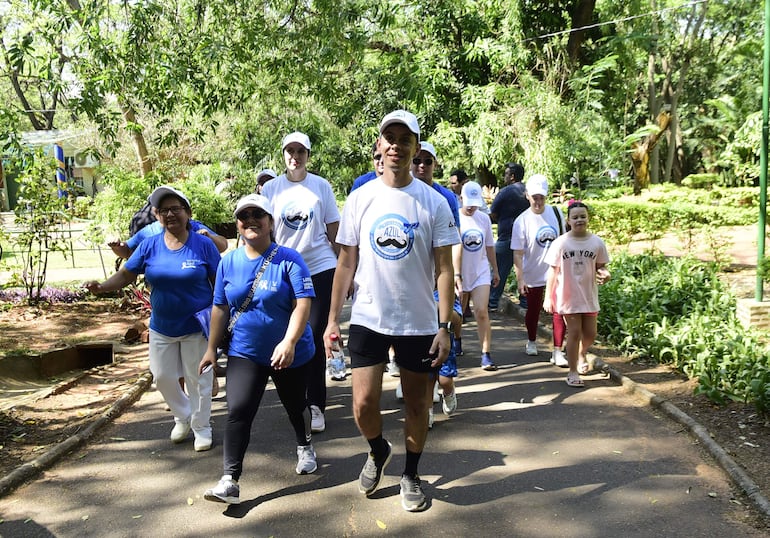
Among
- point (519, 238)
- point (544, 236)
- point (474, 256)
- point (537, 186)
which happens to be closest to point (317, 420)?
point (474, 256)

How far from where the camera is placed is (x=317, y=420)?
5598 millimetres

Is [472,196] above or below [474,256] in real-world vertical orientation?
above

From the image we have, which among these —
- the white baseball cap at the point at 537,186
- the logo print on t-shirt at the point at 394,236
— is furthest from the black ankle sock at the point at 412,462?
the white baseball cap at the point at 537,186

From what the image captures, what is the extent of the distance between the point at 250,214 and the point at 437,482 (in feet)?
Answer: 6.75

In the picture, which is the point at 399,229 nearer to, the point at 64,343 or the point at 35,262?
the point at 64,343

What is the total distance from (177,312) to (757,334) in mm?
5851

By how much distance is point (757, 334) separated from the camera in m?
7.47

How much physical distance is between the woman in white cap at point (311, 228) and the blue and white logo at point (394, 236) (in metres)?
1.73

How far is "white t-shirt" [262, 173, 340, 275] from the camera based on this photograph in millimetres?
5645

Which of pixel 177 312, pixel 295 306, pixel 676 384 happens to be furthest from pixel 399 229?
pixel 676 384

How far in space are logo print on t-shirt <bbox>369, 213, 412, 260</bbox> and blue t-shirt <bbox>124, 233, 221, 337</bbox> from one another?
5.68 ft

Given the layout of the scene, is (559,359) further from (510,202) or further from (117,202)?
(117,202)

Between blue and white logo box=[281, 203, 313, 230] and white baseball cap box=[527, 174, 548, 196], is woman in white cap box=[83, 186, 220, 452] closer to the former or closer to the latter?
blue and white logo box=[281, 203, 313, 230]

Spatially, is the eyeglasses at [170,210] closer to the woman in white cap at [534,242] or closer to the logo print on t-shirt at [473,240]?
the logo print on t-shirt at [473,240]
